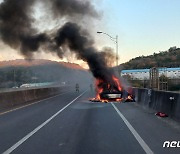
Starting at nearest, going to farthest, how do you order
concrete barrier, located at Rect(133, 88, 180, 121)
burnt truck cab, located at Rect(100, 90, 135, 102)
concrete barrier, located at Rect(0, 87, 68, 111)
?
concrete barrier, located at Rect(133, 88, 180, 121) < concrete barrier, located at Rect(0, 87, 68, 111) < burnt truck cab, located at Rect(100, 90, 135, 102)

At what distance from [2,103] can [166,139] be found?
16.2 m

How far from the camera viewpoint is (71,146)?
8.80 metres

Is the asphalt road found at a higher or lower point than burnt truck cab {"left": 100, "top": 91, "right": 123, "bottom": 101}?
lower


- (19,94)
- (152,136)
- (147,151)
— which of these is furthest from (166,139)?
(19,94)

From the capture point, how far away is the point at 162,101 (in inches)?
670

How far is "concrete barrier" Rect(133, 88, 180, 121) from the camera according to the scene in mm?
14237

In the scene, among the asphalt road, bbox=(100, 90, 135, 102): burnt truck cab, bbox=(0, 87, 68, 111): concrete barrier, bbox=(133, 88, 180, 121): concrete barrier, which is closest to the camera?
the asphalt road

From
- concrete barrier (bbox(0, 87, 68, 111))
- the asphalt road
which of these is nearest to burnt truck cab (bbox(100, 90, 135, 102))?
concrete barrier (bbox(0, 87, 68, 111))

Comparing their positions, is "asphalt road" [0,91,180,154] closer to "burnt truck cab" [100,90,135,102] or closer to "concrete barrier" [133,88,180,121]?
"concrete barrier" [133,88,180,121]

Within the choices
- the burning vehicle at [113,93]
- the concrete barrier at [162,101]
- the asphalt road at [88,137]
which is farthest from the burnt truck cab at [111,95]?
the asphalt road at [88,137]

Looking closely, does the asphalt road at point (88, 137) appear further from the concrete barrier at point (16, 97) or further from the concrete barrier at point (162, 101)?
the concrete barrier at point (16, 97)

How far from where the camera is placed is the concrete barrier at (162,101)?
46.7ft

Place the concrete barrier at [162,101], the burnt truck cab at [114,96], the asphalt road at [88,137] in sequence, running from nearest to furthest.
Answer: the asphalt road at [88,137] → the concrete barrier at [162,101] → the burnt truck cab at [114,96]

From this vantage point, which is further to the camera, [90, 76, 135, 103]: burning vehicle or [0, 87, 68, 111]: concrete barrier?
[90, 76, 135, 103]: burning vehicle
